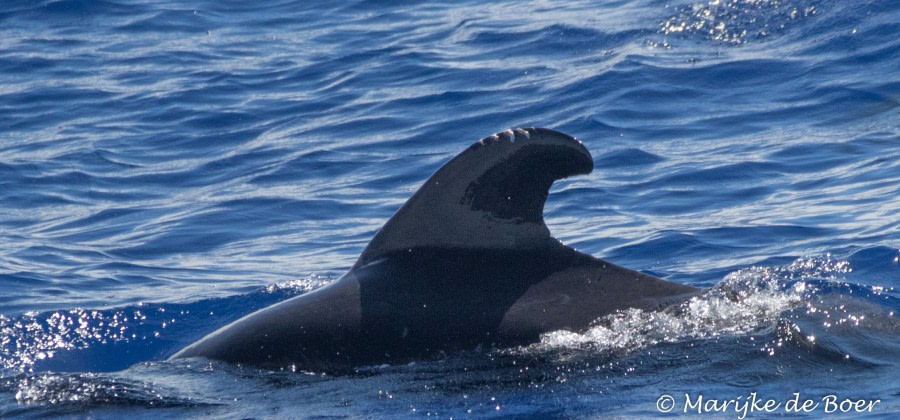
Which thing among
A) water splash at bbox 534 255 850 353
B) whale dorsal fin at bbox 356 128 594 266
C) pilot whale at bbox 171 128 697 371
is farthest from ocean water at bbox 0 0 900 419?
whale dorsal fin at bbox 356 128 594 266

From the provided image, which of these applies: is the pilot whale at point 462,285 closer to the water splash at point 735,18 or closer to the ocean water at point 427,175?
the ocean water at point 427,175

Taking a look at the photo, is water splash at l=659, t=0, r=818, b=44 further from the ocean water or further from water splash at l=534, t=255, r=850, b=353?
water splash at l=534, t=255, r=850, b=353

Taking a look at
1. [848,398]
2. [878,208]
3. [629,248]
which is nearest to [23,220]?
[629,248]

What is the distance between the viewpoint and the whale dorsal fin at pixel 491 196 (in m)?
7.16

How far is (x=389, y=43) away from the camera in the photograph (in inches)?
842

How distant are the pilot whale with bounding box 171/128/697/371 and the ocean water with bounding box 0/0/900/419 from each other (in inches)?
6.1

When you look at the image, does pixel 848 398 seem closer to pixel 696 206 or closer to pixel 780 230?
pixel 780 230

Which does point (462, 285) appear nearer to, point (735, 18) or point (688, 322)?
point (688, 322)

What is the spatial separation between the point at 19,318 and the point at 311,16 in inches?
580

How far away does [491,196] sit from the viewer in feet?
24.0

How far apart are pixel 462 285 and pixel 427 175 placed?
7255mm

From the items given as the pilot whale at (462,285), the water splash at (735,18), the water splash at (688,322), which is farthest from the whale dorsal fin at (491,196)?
the water splash at (735,18)

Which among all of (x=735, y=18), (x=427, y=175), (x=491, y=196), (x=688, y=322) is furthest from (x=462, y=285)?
(x=735, y=18)

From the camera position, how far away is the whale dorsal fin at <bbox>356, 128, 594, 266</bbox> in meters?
7.16
